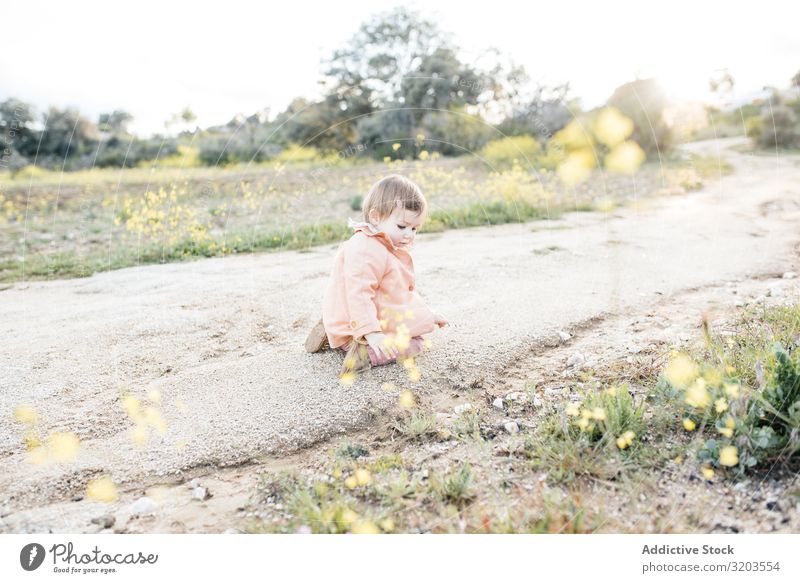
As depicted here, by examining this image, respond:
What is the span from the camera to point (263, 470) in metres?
2.25

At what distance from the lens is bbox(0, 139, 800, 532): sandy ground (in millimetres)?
2359

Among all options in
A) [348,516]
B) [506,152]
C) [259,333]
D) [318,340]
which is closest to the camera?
[348,516]

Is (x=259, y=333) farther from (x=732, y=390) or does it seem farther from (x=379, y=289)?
(x=732, y=390)

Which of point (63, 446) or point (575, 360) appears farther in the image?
point (575, 360)

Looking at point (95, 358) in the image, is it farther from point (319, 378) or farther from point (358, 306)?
point (358, 306)

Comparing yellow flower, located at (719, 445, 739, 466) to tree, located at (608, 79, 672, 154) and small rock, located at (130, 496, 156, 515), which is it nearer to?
small rock, located at (130, 496, 156, 515)

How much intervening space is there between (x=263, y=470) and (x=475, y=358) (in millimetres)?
1180

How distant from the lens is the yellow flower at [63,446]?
2.36m

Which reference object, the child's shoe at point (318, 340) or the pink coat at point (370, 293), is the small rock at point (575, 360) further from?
the child's shoe at point (318, 340)

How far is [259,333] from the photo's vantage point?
141 inches

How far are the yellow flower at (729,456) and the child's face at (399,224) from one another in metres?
1.48

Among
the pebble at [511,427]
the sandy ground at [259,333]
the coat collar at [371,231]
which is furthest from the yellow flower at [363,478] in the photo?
the coat collar at [371,231]

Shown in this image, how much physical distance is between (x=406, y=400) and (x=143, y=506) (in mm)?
1067

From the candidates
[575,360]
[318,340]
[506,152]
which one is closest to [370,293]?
[318,340]
